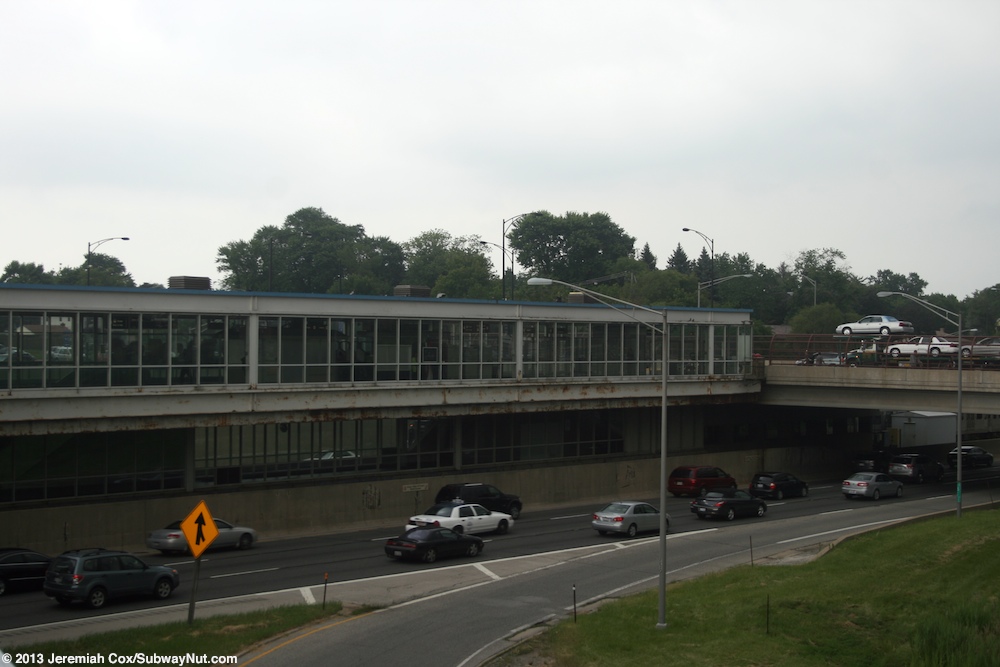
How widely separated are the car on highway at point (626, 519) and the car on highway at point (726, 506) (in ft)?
12.8

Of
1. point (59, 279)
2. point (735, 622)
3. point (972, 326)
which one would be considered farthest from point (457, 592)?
point (972, 326)

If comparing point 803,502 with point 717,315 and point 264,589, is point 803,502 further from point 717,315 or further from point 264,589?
point 264,589

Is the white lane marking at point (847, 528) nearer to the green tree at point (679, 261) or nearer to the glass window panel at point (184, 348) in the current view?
the glass window panel at point (184, 348)

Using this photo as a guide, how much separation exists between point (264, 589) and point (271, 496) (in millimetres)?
11095

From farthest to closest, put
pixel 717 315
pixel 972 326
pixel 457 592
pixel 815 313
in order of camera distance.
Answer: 1. pixel 972 326
2. pixel 815 313
3. pixel 717 315
4. pixel 457 592

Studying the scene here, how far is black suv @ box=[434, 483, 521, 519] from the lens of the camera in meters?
40.0

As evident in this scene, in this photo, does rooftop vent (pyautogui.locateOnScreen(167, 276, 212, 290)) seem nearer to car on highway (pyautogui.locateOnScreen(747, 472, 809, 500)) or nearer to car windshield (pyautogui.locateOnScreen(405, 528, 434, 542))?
car windshield (pyautogui.locateOnScreen(405, 528, 434, 542))

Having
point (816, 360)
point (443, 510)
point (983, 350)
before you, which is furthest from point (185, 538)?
point (816, 360)

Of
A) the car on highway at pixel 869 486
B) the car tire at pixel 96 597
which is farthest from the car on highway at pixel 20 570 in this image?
the car on highway at pixel 869 486

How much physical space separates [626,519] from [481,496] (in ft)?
23.2

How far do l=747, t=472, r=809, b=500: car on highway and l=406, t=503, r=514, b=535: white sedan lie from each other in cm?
1638

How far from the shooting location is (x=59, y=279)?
108938mm

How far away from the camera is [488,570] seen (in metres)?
30.0

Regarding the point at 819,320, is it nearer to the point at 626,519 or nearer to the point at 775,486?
the point at 775,486
